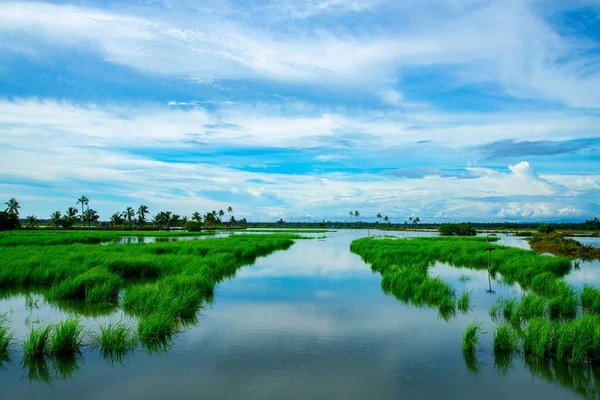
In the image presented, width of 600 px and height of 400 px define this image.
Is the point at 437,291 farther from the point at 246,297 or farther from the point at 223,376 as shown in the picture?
the point at 223,376

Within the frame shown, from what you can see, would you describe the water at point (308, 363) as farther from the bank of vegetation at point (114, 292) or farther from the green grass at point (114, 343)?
the bank of vegetation at point (114, 292)

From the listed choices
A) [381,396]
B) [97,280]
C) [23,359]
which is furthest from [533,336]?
[97,280]

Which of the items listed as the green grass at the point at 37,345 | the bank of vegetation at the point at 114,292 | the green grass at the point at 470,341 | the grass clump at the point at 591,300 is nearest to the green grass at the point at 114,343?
the bank of vegetation at the point at 114,292

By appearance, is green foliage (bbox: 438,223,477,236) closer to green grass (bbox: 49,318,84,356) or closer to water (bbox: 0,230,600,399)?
water (bbox: 0,230,600,399)

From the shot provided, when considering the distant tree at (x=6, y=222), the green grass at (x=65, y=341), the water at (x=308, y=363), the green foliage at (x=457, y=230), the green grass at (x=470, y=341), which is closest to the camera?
the water at (x=308, y=363)

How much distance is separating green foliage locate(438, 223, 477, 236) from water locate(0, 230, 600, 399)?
65485 mm

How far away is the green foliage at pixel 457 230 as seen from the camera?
242ft

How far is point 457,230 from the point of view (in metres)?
75.4

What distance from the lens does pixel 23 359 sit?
8.10 meters

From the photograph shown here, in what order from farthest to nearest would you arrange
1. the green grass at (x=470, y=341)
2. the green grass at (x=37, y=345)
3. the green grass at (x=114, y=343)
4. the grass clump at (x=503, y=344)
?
1. the green grass at (x=470, y=341)
2. the grass clump at (x=503, y=344)
3. the green grass at (x=114, y=343)
4. the green grass at (x=37, y=345)

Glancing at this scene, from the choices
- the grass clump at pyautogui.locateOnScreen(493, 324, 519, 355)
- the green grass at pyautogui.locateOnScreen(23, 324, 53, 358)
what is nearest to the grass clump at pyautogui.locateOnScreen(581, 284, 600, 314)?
the grass clump at pyautogui.locateOnScreen(493, 324, 519, 355)

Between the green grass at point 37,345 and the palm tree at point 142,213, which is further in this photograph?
the palm tree at point 142,213

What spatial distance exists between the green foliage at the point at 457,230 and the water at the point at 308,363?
215 ft

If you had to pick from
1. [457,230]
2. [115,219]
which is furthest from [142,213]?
[457,230]
